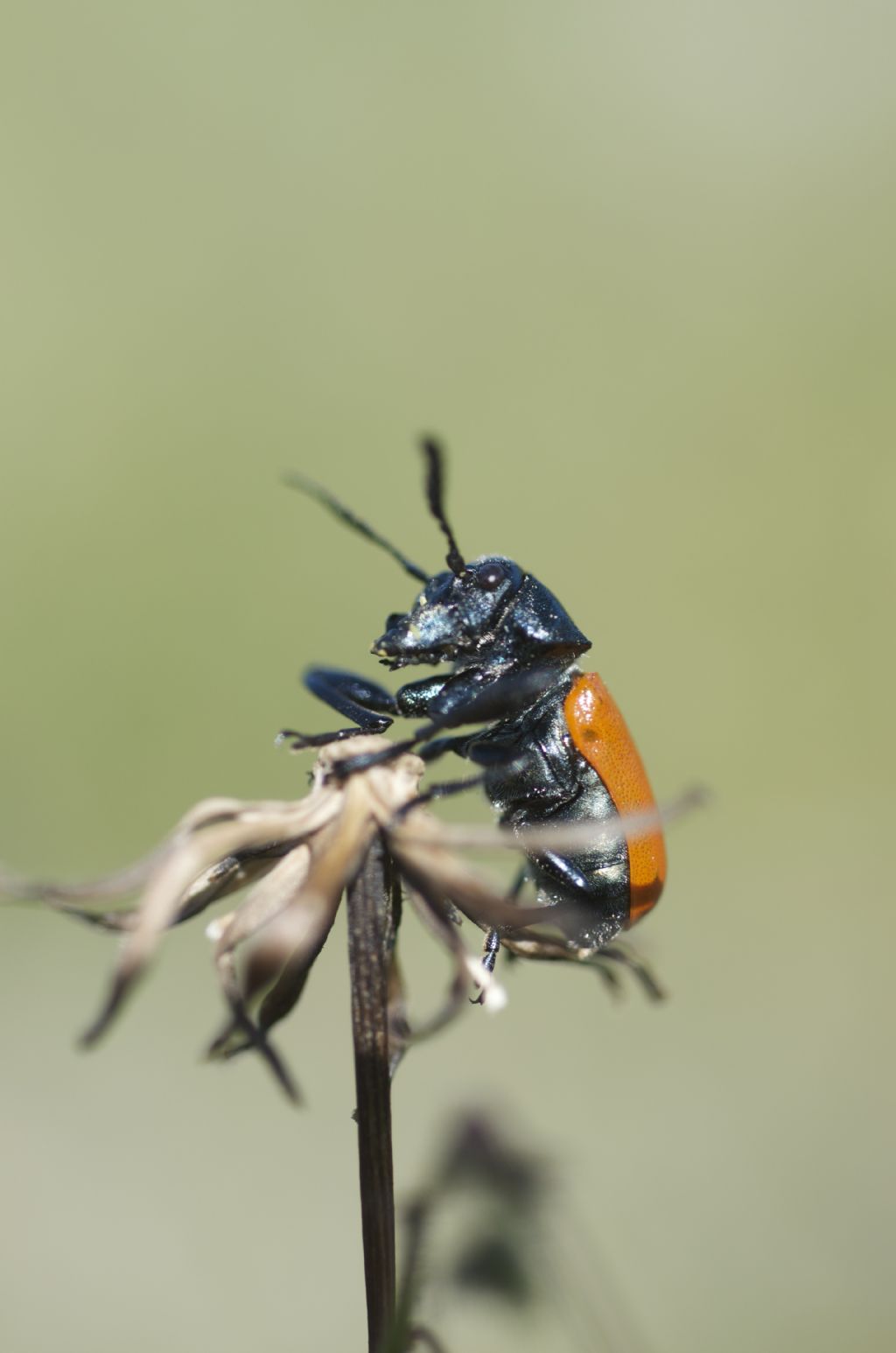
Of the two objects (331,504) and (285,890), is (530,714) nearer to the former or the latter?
(331,504)

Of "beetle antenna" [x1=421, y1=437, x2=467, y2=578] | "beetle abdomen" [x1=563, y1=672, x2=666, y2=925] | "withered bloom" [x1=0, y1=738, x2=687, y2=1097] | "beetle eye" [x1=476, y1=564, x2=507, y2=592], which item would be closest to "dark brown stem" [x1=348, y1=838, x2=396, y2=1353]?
"withered bloom" [x1=0, y1=738, x2=687, y2=1097]

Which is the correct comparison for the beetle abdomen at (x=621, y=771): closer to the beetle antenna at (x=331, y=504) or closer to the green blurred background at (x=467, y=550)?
the beetle antenna at (x=331, y=504)

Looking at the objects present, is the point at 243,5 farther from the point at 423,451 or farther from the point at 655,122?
the point at 423,451

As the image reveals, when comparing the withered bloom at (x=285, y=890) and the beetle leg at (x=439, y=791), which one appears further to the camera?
the beetle leg at (x=439, y=791)

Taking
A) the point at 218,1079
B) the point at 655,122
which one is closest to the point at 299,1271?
the point at 218,1079

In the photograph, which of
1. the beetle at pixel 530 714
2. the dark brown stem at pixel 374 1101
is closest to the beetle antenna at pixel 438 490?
the beetle at pixel 530 714

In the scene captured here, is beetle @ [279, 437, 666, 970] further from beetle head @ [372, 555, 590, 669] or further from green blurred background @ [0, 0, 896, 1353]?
green blurred background @ [0, 0, 896, 1353]
